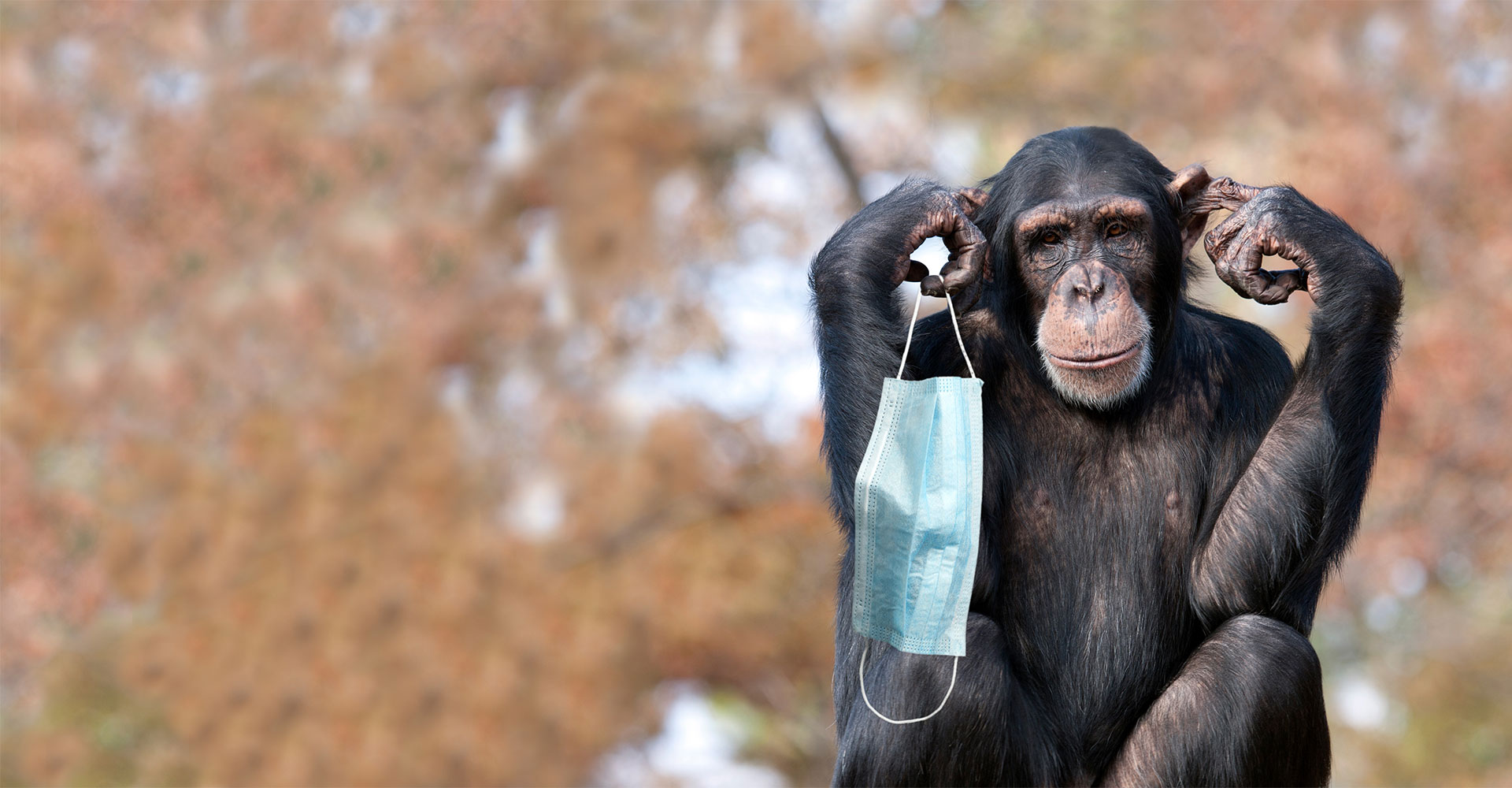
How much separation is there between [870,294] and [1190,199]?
3.39 ft

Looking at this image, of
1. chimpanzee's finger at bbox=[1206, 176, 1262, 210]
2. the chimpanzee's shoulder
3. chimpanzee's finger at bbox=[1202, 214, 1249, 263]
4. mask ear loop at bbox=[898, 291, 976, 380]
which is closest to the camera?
mask ear loop at bbox=[898, 291, 976, 380]

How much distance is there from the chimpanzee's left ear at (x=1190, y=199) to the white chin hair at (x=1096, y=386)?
501 mm

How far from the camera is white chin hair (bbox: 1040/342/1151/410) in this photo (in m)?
3.48

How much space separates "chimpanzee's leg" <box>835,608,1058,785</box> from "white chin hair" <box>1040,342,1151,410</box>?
70 centimetres

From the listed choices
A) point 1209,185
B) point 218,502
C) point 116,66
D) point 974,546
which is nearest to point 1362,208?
point 1209,185

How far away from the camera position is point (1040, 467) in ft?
12.3

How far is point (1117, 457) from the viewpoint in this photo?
3.73 metres

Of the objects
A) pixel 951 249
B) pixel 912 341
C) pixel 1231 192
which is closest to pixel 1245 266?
pixel 1231 192

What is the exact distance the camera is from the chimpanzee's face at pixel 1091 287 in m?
3.44

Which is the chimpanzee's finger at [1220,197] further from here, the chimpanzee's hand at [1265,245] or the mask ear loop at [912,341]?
the mask ear loop at [912,341]

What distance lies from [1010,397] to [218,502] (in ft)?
28.1

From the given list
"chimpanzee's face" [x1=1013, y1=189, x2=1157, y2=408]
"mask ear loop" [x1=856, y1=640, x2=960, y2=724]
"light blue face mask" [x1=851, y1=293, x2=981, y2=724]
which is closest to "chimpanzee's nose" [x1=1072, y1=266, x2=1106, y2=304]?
"chimpanzee's face" [x1=1013, y1=189, x2=1157, y2=408]

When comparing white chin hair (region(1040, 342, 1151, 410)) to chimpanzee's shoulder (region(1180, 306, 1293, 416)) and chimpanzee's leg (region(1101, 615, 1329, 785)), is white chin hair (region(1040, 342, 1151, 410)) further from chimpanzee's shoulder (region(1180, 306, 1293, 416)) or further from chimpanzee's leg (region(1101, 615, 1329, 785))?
chimpanzee's leg (region(1101, 615, 1329, 785))

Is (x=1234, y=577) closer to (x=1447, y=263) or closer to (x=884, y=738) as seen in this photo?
(x=884, y=738)
